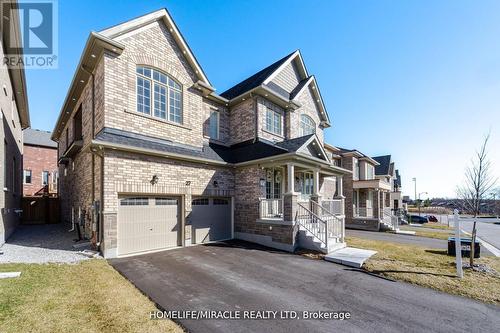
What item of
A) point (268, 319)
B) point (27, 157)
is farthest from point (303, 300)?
point (27, 157)

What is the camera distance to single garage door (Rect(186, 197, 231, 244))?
11.1 metres

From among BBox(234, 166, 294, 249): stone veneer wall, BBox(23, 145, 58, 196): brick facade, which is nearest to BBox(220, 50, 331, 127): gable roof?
BBox(234, 166, 294, 249): stone veneer wall

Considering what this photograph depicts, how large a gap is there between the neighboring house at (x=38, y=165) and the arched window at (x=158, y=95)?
22.9m

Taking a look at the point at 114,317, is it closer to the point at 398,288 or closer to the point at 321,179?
the point at 398,288

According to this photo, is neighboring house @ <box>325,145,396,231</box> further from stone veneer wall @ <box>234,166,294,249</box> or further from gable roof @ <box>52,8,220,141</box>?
gable roof @ <box>52,8,220,141</box>

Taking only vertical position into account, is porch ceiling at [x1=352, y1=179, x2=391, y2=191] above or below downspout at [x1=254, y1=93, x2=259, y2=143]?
below

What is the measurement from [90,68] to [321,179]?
644 inches

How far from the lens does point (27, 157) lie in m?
25.8

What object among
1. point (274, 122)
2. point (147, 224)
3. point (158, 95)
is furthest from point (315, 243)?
point (158, 95)

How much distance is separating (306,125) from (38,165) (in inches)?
1196

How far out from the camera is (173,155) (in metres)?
10.0

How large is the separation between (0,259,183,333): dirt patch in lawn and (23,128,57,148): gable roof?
2720 cm

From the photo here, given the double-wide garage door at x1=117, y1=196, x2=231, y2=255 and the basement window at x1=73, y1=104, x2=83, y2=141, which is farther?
the basement window at x1=73, y1=104, x2=83, y2=141

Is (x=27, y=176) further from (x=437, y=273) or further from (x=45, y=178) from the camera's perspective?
(x=437, y=273)
